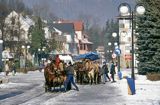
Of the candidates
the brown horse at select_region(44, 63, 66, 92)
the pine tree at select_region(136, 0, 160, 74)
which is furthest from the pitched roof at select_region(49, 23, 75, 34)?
the brown horse at select_region(44, 63, 66, 92)

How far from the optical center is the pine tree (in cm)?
4775

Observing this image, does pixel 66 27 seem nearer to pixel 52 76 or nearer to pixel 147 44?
pixel 147 44

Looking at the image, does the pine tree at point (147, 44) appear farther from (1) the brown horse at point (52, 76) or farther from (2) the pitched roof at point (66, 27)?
(2) the pitched roof at point (66, 27)

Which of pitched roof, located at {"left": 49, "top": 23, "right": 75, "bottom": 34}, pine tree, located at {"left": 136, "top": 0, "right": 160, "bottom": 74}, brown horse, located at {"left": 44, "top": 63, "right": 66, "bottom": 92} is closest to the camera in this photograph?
brown horse, located at {"left": 44, "top": 63, "right": 66, "bottom": 92}

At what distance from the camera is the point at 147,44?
49812 millimetres

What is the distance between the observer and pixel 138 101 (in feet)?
75.7

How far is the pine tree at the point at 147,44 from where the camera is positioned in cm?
4775

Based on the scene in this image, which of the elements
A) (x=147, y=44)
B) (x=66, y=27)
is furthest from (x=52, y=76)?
(x=66, y=27)

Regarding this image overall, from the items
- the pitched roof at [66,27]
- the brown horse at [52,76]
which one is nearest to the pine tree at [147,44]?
the brown horse at [52,76]

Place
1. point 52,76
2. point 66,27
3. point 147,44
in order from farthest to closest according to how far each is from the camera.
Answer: point 66,27, point 147,44, point 52,76

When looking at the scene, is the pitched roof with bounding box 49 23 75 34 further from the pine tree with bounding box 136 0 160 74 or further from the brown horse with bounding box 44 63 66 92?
the brown horse with bounding box 44 63 66 92

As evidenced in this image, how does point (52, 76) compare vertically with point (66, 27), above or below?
below

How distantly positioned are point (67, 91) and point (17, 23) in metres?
64.2

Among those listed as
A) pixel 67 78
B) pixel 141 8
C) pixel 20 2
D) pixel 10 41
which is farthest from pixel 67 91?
pixel 20 2
